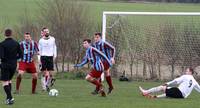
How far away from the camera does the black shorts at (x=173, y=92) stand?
17.4 metres

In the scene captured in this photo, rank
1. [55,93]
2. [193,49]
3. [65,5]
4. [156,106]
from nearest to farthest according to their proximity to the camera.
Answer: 1. [156,106]
2. [55,93]
3. [193,49]
4. [65,5]

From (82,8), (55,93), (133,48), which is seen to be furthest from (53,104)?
(82,8)

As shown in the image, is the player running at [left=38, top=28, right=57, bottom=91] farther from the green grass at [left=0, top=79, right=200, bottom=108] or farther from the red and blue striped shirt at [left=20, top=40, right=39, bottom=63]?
the green grass at [left=0, top=79, right=200, bottom=108]

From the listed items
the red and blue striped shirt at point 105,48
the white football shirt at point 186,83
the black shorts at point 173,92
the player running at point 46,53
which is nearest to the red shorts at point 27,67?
the player running at point 46,53

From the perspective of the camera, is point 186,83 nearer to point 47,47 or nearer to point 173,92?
point 173,92

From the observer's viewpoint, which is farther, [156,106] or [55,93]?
[55,93]

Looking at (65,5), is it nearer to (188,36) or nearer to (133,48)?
(133,48)

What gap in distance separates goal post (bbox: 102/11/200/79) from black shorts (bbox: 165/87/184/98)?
7.99 metres

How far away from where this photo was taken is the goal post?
25.6 metres

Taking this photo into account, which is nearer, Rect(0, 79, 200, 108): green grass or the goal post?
Rect(0, 79, 200, 108): green grass

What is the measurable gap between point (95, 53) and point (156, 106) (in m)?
3.50

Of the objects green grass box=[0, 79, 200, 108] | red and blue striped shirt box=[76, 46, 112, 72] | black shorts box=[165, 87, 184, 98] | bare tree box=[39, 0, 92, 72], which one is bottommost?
green grass box=[0, 79, 200, 108]

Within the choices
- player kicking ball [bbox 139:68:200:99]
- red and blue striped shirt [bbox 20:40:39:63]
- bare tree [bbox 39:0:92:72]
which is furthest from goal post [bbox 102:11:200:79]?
player kicking ball [bbox 139:68:200:99]

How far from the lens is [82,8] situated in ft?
96.4
